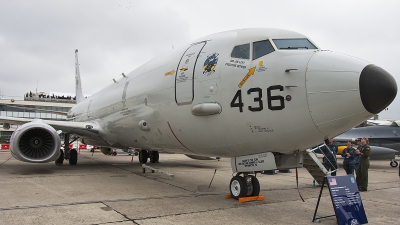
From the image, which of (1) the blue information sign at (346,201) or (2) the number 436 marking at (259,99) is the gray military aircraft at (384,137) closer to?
(1) the blue information sign at (346,201)

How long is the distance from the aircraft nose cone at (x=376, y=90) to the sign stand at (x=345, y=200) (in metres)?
1.17

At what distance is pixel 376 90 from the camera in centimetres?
469

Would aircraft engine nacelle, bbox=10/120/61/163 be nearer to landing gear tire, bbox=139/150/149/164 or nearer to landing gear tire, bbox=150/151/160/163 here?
landing gear tire, bbox=139/150/149/164

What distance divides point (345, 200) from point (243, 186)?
2.12 metres

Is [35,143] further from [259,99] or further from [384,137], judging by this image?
[384,137]

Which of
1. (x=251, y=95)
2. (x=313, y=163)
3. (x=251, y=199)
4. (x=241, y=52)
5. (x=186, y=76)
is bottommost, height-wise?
(x=251, y=199)

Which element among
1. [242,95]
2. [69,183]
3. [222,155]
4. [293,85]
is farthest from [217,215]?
[69,183]

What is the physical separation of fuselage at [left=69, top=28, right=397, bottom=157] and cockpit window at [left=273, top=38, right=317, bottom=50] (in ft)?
0.06

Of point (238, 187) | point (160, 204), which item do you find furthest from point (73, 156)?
point (238, 187)

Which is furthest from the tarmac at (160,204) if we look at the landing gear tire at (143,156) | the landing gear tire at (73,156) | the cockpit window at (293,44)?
the landing gear tire at (143,156)

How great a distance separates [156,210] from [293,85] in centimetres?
318

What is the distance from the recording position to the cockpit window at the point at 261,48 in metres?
6.02

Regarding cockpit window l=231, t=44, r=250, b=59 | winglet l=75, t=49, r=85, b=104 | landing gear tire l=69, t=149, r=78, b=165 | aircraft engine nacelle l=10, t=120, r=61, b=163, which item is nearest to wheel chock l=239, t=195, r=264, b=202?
cockpit window l=231, t=44, r=250, b=59

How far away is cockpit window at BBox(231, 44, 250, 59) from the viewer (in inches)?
247
